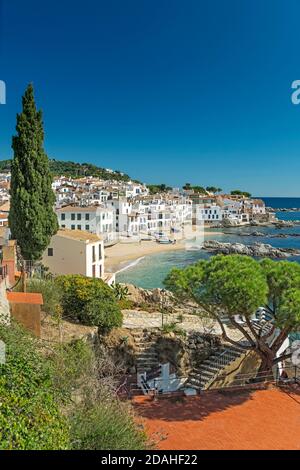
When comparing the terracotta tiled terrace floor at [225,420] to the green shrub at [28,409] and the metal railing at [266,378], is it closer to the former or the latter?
the metal railing at [266,378]

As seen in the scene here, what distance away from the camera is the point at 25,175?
59.0 ft

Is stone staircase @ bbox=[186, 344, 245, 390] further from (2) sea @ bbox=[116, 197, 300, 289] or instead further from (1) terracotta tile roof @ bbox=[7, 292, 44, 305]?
(2) sea @ bbox=[116, 197, 300, 289]

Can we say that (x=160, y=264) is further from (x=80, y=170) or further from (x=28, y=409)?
(x=80, y=170)

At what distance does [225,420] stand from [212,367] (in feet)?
12.6

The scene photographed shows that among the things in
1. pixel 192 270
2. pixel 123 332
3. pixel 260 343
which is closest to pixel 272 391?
pixel 260 343

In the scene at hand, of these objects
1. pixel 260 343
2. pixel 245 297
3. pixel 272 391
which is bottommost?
pixel 272 391

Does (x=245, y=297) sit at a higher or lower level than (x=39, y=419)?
higher

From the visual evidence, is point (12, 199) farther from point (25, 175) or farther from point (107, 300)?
point (107, 300)

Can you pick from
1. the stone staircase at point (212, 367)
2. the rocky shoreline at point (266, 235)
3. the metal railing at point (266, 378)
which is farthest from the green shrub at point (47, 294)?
the rocky shoreline at point (266, 235)

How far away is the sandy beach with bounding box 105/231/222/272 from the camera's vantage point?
137 feet

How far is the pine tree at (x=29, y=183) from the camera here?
17844 mm

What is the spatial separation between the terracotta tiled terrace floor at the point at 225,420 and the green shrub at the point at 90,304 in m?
3.81

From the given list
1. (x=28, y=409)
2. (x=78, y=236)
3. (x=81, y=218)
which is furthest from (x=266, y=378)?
(x=81, y=218)
